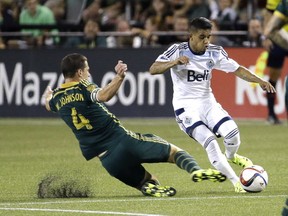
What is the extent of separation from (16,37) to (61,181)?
1318 centimetres

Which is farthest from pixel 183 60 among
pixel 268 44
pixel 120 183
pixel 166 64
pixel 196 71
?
pixel 268 44

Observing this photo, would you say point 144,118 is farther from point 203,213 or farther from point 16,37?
point 203,213

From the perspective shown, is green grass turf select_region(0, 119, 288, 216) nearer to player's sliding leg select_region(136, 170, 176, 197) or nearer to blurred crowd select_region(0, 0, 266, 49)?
player's sliding leg select_region(136, 170, 176, 197)

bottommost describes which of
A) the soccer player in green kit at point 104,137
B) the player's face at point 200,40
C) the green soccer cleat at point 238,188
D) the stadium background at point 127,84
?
the stadium background at point 127,84

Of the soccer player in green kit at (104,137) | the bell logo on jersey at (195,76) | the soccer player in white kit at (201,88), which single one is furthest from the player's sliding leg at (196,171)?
the bell logo on jersey at (195,76)

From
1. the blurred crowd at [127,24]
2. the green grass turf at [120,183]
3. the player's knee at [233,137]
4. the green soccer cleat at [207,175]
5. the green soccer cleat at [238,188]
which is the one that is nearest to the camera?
the green grass turf at [120,183]

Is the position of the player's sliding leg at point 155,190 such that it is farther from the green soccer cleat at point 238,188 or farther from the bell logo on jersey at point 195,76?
the bell logo on jersey at point 195,76

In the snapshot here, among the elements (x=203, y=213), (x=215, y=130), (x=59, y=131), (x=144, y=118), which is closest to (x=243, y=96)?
(x=144, y=118)

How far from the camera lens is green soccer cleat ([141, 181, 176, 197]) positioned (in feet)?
38.9

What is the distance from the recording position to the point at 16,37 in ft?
82.3

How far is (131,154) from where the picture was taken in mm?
11930

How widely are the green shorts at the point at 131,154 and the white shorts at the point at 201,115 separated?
89 centimetres

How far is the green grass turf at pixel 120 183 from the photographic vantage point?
10.8 metres

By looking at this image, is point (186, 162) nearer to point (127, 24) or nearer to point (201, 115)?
point (201, 115)
